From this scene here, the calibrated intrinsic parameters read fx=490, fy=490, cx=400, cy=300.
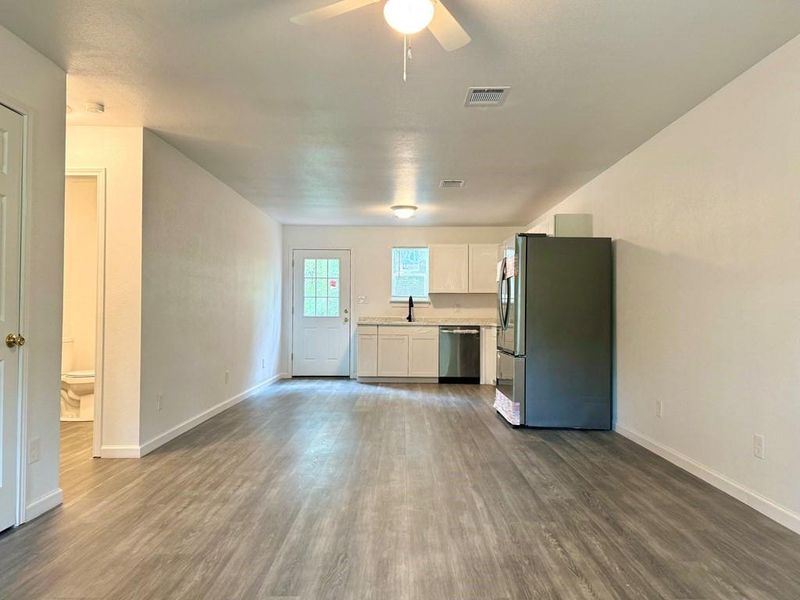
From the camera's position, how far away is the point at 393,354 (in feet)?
23.2

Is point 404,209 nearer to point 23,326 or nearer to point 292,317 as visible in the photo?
point 292,317

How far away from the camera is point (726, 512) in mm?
2535

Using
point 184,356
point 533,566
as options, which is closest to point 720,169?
point 533,566

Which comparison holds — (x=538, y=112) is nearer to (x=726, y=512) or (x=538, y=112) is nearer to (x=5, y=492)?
(x=726, y=512)

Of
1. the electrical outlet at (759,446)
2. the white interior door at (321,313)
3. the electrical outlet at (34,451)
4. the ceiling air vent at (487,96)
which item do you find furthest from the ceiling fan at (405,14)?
the white interior door at (321,313)

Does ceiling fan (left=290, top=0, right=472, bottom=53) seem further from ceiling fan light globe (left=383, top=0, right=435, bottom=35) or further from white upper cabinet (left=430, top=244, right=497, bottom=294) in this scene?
white upper cabinet (left=430, top=244, right=497, bottom=294)

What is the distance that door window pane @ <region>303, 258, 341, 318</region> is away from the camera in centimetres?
757

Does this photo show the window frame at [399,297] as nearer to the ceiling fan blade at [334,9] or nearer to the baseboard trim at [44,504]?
the baseboard trim at [44,504]

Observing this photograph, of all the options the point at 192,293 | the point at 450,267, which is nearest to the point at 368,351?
the point at 450,267

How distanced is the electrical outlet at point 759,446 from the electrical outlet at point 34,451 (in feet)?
12.2

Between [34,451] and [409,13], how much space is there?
270 cm

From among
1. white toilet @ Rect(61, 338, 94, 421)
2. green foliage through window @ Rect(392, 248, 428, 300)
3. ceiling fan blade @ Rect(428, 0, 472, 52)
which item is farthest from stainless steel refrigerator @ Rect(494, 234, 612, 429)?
white toilet @ Rect(61, 338, 94, 421)

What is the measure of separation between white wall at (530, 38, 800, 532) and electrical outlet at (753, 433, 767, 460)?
0.03m

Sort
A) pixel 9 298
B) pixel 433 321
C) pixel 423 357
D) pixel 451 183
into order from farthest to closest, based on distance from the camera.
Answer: pixel 433 321 < pixel 423 357 < pixel 451 183 < pixel 9 298
